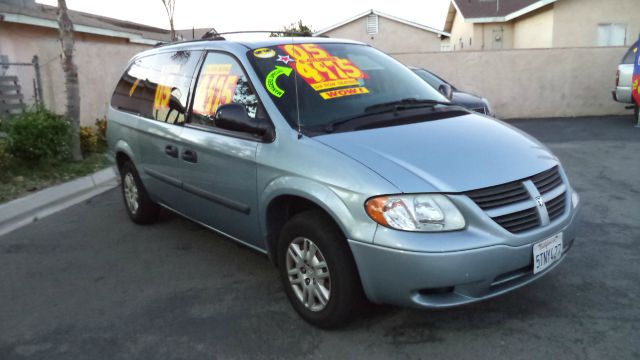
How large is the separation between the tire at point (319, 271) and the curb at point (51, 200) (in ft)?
11.1

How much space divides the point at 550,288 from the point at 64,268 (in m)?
3.85

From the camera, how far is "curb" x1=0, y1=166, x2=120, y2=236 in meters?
6.31

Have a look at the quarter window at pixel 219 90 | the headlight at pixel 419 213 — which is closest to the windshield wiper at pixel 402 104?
the quarter window at pixel 219 90

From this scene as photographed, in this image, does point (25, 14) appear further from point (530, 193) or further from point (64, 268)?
point (530, 193)

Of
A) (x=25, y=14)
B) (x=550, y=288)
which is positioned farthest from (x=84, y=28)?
(x=550, y=288)

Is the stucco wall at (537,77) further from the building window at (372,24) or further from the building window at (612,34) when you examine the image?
the building window at (372,24)

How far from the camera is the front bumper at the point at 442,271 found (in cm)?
276

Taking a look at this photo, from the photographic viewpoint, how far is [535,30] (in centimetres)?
2034

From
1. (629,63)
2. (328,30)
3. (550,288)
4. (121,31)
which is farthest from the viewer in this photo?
(328,30)

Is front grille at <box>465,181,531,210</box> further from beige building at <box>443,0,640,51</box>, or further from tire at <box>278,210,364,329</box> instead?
beige building at <box>443,0,640,51</box>

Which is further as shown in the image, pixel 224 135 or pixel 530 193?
pixel 224 135

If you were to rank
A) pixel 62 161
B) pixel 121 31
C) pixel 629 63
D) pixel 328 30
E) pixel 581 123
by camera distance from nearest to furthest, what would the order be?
pixel 62 161, pixel 629 63, pixel 581 123, pixel 121 31, pixel 328 30

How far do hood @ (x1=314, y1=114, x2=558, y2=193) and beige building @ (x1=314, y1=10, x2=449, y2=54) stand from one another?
27194mm

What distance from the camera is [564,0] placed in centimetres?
1809
